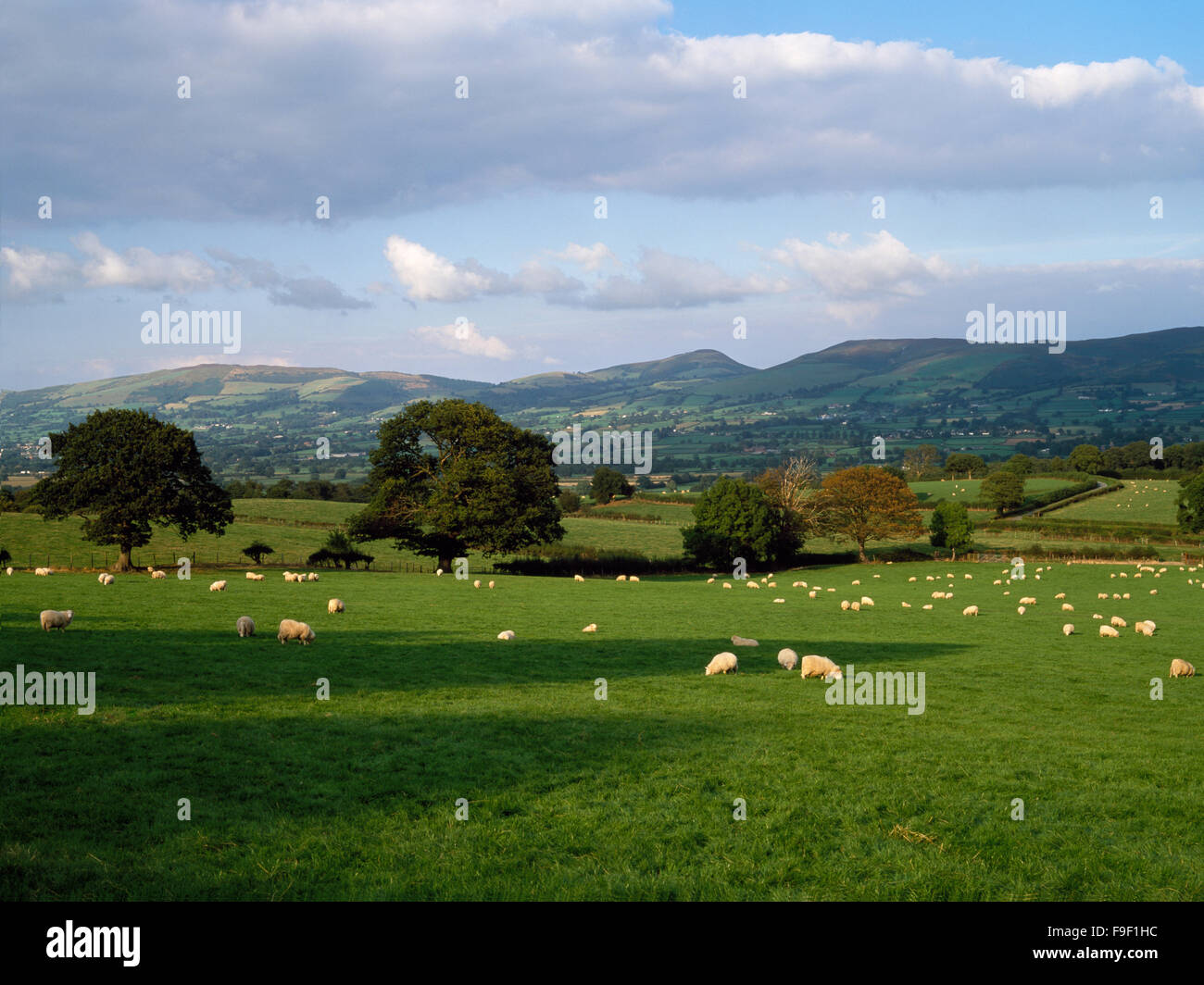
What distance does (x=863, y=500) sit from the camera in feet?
276

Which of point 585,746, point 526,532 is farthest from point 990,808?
point 526,532

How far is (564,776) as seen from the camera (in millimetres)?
12586

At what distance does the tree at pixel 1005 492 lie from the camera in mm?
120125

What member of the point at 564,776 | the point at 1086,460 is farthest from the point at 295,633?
the point at 1086,460

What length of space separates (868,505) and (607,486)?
6154 cm

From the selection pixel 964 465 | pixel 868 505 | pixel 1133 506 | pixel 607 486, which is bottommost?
pixel 1133 506

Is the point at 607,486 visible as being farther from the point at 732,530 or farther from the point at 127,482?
the point at 127,482

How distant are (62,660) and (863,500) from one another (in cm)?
7647

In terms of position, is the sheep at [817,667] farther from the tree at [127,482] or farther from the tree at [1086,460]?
the tree at [1086,460]

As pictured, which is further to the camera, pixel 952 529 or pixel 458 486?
pixel 952 529

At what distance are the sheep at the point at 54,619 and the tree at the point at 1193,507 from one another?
105m

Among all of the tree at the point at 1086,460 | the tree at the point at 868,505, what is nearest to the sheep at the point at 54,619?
the tree at the point at 868,505

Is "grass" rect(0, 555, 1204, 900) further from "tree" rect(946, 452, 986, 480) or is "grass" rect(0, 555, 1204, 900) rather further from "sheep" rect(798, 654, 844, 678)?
"tree" rect(946, 452, 986, 480)

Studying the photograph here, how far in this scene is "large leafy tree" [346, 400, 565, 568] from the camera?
205 feet
